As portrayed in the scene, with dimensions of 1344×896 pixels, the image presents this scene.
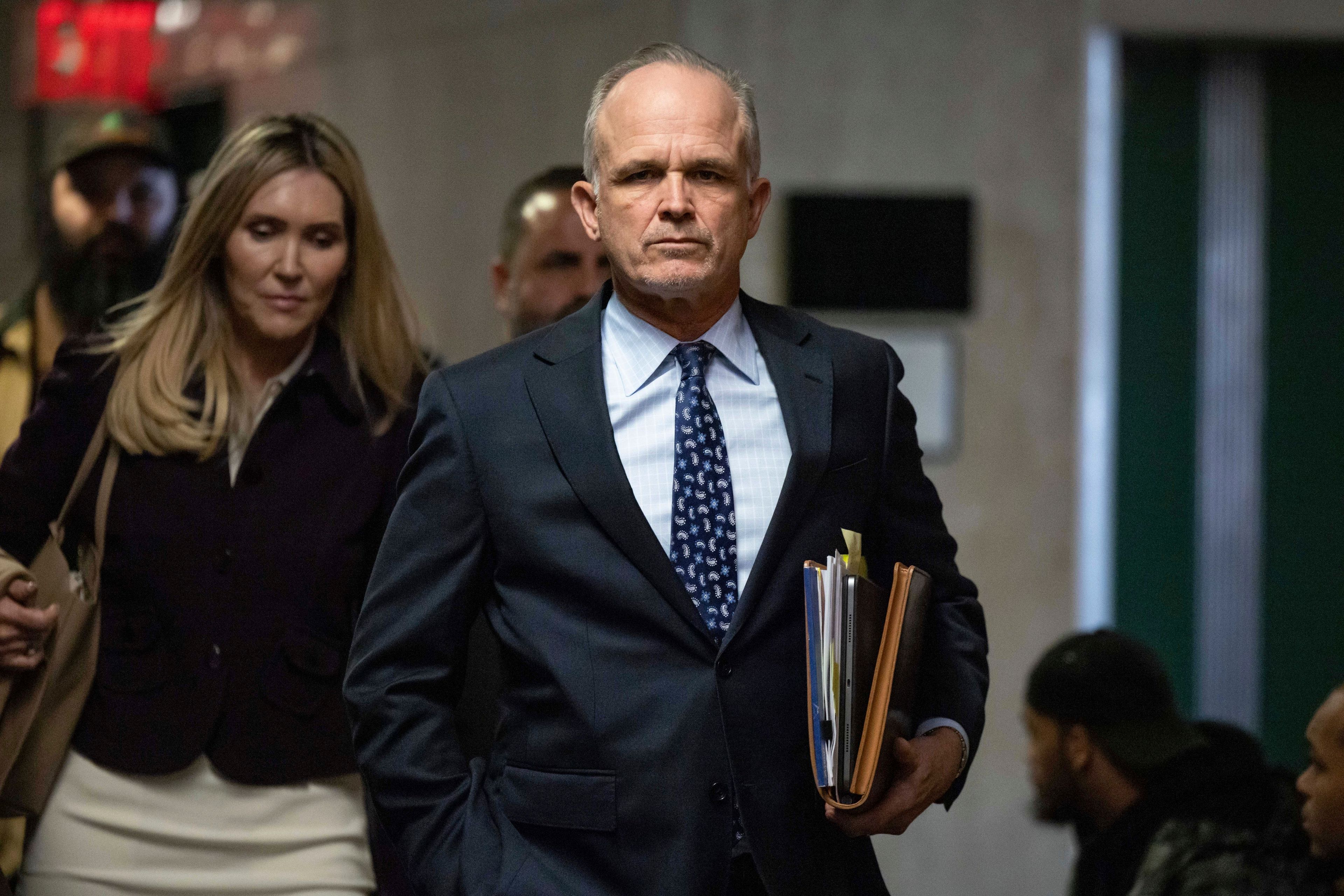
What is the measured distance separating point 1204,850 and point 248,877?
1.82 metres

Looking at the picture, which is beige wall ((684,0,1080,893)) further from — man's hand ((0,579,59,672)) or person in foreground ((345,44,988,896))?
person in foreground ((345,44,988,896))

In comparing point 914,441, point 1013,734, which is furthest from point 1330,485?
point 914,441

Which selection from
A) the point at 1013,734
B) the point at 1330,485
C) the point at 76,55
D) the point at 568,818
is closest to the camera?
the point at 568,818

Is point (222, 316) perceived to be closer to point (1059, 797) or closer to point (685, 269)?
point (685, 269)

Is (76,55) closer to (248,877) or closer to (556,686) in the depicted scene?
(248,877)

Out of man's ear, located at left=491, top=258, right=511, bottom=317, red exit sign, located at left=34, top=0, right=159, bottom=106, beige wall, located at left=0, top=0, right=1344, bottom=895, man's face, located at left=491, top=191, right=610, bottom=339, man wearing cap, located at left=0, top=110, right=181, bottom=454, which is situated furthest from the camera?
red exit sign, located at left=34, top=0, right=159, bottom=106

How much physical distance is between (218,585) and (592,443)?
40.0 inches

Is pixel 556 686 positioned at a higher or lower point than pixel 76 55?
lower

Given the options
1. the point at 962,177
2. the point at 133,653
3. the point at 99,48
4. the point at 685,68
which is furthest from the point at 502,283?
the point at 99,48

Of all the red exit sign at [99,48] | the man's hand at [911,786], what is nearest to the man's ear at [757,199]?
the man's hand at [911,786]

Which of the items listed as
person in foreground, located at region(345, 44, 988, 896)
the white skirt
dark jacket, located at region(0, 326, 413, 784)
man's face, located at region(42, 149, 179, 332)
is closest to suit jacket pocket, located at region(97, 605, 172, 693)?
dark jacket, located at region(0, 326, 413, 784)

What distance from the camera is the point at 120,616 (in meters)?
2.81

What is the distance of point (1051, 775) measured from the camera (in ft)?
12.4

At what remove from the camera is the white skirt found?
9.08 ft
